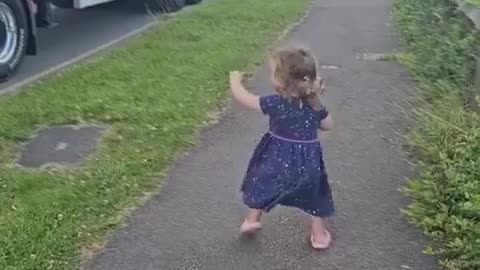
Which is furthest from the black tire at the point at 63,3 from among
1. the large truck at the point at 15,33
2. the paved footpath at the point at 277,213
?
the paved footpath at the point at 277,213

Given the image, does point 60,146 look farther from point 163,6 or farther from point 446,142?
point 163,6

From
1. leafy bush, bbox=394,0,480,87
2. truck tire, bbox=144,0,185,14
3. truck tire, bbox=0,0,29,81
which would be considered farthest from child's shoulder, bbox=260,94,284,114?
truck tire, bbox=144,0,185,14

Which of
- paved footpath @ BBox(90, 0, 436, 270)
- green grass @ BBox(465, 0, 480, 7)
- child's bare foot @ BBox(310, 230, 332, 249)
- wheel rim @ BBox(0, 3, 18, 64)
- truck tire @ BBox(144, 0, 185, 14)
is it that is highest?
green grass @ BBox(465, 0, 480, 7)

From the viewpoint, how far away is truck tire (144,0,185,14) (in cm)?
1273

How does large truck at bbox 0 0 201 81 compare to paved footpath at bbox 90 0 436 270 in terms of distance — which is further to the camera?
large truck at bbox 0 0 201 81

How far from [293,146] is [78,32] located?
7423mm

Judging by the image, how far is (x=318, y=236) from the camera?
14.7 feet

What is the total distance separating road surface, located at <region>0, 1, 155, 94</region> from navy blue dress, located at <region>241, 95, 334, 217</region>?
395 centimetres

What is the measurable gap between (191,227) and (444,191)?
1407 mm

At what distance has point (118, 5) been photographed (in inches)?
528

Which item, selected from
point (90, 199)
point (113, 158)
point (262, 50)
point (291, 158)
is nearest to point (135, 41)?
point (262, 50)

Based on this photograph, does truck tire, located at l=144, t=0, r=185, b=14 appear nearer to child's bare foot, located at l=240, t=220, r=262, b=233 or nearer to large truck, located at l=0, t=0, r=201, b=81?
large truck, located at l=0, t=0, r=201, b=81

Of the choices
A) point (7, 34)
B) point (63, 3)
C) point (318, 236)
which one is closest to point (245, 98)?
point (318, 236)

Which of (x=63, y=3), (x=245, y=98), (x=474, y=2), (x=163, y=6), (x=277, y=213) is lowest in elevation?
(x=163, y=6)
